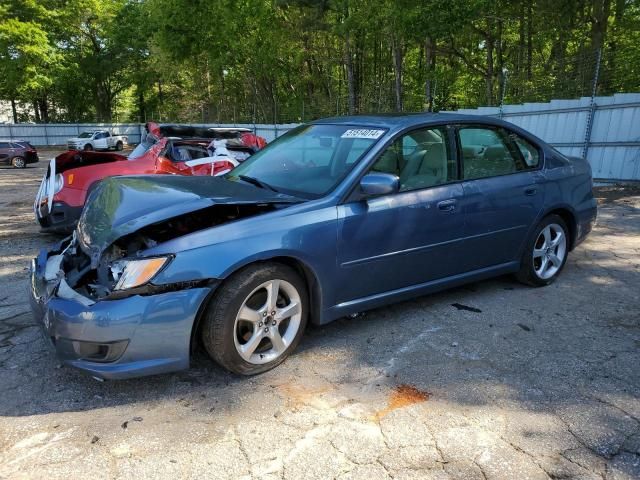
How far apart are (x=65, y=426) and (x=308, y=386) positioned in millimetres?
1316

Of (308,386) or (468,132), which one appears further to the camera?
(468,132)

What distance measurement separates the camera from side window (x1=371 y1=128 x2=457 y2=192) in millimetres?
3691

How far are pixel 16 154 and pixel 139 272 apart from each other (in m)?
23.1

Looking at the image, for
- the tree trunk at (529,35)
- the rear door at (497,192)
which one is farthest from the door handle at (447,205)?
the tree trunk at (529,35)

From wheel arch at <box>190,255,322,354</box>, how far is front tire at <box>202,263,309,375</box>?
0.03 metres

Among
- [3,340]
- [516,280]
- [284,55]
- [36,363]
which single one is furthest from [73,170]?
[284,55]

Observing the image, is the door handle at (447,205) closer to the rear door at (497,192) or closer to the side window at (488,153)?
the rear door at (497,192)

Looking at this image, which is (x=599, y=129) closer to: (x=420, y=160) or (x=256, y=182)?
(x=420, y=160)

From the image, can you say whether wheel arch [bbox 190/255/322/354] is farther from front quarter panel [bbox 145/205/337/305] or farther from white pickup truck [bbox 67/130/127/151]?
white pickup truck [bbox 67/130/127/151]

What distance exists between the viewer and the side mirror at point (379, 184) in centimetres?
331

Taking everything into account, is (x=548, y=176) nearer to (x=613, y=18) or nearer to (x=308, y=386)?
(x=308, y=386)

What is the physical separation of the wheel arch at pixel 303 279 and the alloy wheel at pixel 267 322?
4.4 inches

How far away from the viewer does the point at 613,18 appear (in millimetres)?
17969

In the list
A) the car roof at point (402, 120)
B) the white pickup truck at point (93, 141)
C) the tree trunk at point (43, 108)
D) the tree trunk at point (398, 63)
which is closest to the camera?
the car roof at point (402, 120)
